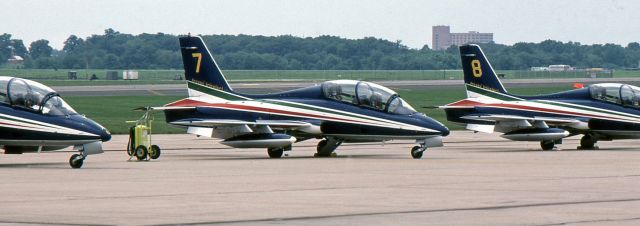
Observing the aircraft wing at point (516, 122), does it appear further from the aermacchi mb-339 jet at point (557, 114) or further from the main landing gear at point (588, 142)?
the main landing gear at point (588, 142)

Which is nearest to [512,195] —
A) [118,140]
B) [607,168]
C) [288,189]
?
[288,189]

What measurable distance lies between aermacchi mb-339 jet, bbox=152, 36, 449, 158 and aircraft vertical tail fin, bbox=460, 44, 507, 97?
7564 mm

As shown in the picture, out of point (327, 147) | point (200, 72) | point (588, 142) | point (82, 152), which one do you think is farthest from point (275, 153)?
point (588, 142)

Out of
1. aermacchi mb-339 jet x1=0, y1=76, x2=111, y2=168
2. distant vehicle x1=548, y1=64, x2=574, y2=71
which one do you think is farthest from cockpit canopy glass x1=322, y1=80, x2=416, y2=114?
distant vehicle x1=548, y1=64, x2=574, y2=71

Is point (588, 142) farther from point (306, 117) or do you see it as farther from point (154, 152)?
point (154, 152)

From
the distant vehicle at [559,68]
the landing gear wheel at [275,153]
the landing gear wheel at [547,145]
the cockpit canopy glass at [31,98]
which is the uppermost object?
the cockpit canopy glass at [31,98]

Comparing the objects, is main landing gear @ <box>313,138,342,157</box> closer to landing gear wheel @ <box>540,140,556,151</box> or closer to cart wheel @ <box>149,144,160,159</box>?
cart wheel @ <box>149,144,160,159</box>

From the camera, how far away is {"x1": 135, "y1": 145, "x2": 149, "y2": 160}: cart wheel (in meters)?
34.6

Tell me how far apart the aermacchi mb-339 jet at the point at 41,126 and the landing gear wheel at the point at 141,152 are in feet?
10.4

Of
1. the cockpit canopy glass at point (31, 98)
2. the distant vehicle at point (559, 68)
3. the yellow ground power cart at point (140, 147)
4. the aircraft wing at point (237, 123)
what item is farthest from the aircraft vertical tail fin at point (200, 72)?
the distant vehicle at point (559, 68)

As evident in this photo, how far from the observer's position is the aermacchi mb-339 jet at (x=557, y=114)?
42.0 metres

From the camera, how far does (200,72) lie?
3959cm

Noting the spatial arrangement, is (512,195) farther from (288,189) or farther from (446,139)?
(446,139)

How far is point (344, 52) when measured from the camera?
192875mm
